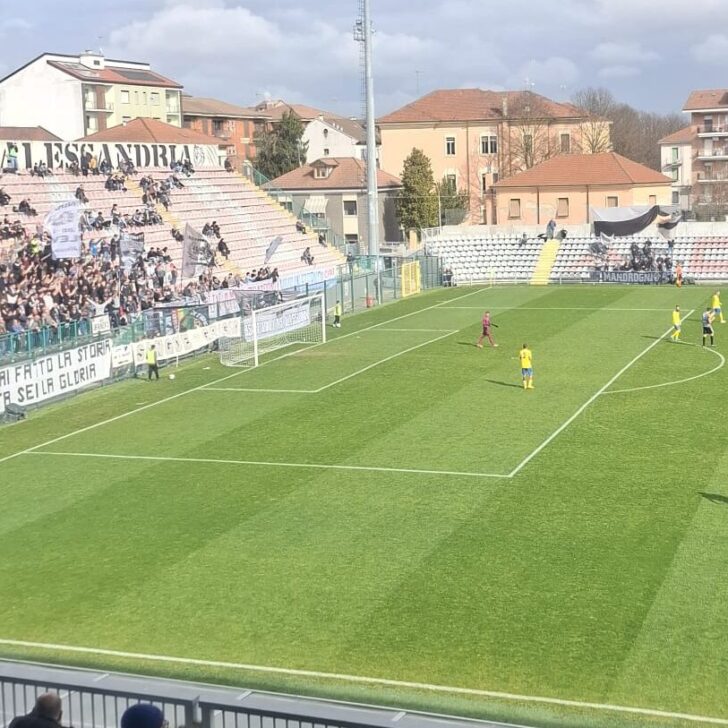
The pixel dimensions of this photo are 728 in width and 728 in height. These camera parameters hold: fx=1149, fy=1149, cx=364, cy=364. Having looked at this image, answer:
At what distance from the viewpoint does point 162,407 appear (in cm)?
3103

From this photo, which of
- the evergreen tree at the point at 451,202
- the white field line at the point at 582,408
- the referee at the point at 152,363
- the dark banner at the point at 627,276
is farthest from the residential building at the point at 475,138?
the referee at the point at 152,363

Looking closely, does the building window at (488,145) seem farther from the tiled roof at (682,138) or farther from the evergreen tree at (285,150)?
the tiled roof at (682,138)

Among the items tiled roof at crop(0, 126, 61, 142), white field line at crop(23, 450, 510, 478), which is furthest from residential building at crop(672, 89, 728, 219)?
white field line at crop(23, 450, 510, 478)

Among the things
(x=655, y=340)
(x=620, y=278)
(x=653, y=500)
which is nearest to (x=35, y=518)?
(x=653, y=500)

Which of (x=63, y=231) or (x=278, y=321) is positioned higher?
(x=63, y=231)

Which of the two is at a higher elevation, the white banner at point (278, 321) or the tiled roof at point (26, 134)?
the tiled roof at point (26, 134)

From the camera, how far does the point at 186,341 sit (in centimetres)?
3900

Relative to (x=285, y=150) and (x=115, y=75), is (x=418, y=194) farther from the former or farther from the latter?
(x=115, y=75)

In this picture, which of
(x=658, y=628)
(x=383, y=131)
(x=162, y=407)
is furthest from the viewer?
(x=383, y=131)

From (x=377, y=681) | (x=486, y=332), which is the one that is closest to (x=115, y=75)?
(x=486, y=332)

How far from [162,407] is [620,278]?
36.8 m

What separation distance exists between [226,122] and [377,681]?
107504mm

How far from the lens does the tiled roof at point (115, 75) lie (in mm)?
87375

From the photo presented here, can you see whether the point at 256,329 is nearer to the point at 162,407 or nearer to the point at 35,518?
the point at 162,407
